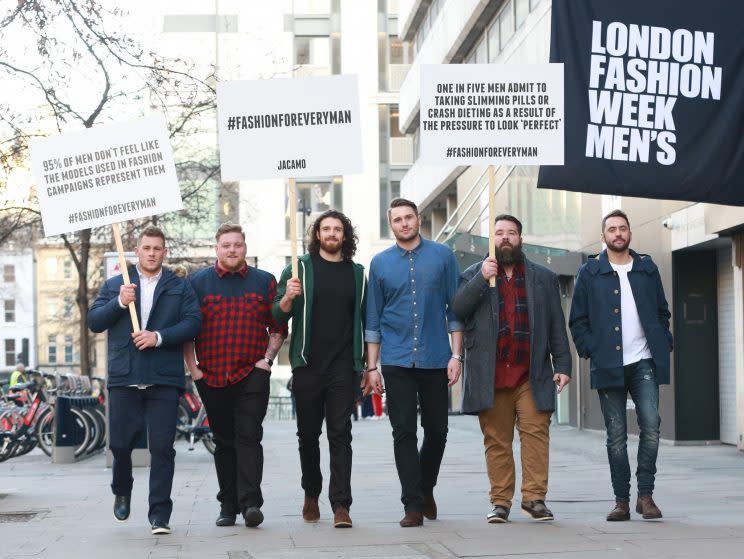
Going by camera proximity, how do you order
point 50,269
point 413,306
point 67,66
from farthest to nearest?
1. point 50,269
2. point 67,66
3. point 413,306

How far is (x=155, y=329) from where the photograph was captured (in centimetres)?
916

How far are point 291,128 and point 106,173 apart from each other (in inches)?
50.8

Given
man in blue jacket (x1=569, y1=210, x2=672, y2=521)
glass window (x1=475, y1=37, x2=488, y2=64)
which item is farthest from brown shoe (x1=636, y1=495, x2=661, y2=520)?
glass window (x1=475, y1=37, x2=488, y2=64)

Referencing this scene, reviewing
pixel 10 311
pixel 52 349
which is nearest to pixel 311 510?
pixel 52 349

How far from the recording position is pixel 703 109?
11445mm

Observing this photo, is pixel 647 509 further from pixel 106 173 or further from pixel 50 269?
pixel 50 269

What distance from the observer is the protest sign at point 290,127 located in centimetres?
953

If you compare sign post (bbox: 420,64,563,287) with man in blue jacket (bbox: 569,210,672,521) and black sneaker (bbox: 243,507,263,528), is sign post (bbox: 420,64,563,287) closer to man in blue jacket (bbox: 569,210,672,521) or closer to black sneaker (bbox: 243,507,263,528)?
man in blue jacket (bbox: 569,210,672,521)

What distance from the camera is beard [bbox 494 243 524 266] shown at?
9273 millimetres

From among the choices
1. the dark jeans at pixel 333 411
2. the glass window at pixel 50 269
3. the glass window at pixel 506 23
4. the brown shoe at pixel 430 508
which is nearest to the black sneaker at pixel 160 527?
the dark jeans at pixel 333 411

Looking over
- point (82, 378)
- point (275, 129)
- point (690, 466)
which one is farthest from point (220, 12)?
point (275, 129)

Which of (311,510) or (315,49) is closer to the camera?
(311,510)

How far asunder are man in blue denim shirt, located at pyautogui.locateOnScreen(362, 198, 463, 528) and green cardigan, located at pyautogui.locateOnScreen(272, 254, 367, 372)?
8cm

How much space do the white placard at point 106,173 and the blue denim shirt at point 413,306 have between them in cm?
155
